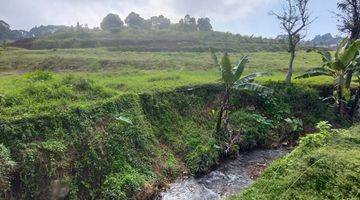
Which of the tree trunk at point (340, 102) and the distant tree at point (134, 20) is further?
the distant tree at point (134, 20)

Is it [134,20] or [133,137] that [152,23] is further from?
[133,137]

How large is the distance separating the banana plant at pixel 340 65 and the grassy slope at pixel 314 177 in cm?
1094

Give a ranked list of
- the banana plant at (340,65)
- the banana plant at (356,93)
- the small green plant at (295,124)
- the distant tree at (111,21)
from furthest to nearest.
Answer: the distant tree at (111,21) < the banana plant at (356,93) < the small green plant at (295,124) < the banana plant at (340,65)

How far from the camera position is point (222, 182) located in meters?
17.0

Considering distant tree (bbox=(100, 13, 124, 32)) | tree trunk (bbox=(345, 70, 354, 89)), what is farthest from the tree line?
tree trunk (bbox=(345, 70, 354, 89))

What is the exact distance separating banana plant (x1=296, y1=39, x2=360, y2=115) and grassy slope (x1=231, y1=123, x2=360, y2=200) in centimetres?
1094

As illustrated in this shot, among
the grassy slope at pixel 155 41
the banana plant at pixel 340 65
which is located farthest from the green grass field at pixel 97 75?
the grassy slope at pixel 155 41

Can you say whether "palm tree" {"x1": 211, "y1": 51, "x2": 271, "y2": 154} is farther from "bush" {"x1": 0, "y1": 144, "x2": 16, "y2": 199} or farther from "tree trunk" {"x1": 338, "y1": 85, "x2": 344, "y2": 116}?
"bush" {"x1": 0, "y1": 144, "x2": 16, "y2": 199}

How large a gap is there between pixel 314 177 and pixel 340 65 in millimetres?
14011

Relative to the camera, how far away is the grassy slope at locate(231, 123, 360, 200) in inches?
381


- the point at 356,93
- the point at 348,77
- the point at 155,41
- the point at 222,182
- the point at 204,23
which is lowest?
the point at 222,182

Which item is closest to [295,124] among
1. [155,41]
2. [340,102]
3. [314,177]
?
[340,102]

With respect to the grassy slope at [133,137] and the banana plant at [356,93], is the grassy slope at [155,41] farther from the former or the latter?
the grassy slope at [133,137]

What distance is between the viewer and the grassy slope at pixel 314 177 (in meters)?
9.68
